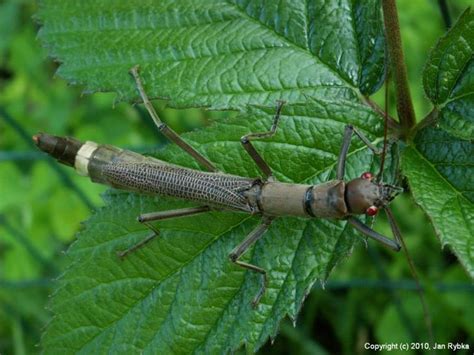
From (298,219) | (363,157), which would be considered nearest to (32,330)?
(298,219)

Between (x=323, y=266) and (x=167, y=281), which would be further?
→ (x=167, y=281)

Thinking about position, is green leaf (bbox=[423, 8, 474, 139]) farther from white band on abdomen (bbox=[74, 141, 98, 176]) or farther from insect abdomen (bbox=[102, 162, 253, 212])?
white band on abdomen (bbox=[74, 141, 98, 176])

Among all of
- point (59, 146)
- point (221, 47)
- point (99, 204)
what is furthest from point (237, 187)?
point (99, 204)

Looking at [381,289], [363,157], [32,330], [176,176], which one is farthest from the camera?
[32,330]

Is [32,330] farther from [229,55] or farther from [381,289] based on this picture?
[229,55]

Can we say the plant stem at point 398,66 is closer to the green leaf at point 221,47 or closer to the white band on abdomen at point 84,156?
the green leaf at point 221,47

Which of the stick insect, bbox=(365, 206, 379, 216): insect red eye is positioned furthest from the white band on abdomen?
bbox=(365, 206, 379, 216): insect red eye

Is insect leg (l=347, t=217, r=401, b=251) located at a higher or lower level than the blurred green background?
higher

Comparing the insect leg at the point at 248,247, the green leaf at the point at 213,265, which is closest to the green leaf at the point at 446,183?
the green leaf at the point at 213,265
